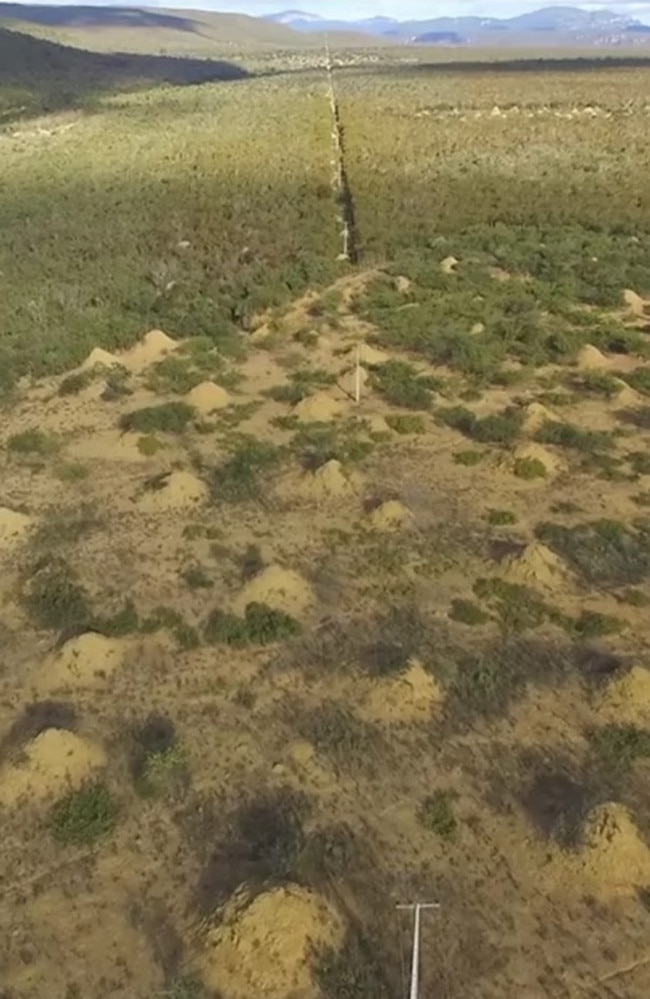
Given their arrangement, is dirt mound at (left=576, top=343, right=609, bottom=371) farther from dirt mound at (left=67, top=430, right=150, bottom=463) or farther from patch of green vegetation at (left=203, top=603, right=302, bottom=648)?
patch of green vegetation at (left=203, top=603, right=302, bottom=648)

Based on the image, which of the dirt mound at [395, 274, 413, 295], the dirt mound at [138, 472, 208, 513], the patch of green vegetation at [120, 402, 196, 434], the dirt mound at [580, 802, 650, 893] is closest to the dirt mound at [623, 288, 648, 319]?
the dirt mound at [395, 274, 413, 295]

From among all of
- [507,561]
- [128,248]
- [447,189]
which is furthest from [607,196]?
[507,561]

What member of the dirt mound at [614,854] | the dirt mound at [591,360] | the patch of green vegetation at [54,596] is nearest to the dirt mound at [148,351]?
the patch of green vegetation at [54,596]

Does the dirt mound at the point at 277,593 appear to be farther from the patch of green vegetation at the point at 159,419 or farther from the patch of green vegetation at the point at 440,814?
the patch of green vegetation at the point at 159,419

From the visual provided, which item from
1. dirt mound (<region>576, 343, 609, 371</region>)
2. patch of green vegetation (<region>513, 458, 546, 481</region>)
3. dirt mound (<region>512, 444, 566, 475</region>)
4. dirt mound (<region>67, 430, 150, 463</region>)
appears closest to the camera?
patch of green vegetation (<region>513, 458, 546, 481</region>)

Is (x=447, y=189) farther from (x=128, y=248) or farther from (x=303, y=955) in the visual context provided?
(x=303, y=955)
